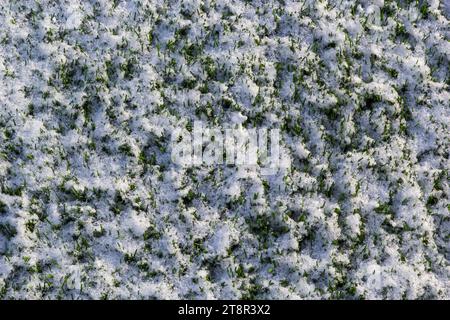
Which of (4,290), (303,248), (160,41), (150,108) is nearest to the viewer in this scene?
(4,290)

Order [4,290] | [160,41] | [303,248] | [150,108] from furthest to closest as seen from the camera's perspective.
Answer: [160,41]
[150,108]
[303,248]
[4,290]

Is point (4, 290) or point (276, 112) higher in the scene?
point (276, 112)

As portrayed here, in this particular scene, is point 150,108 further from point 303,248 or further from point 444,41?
point 444,41
